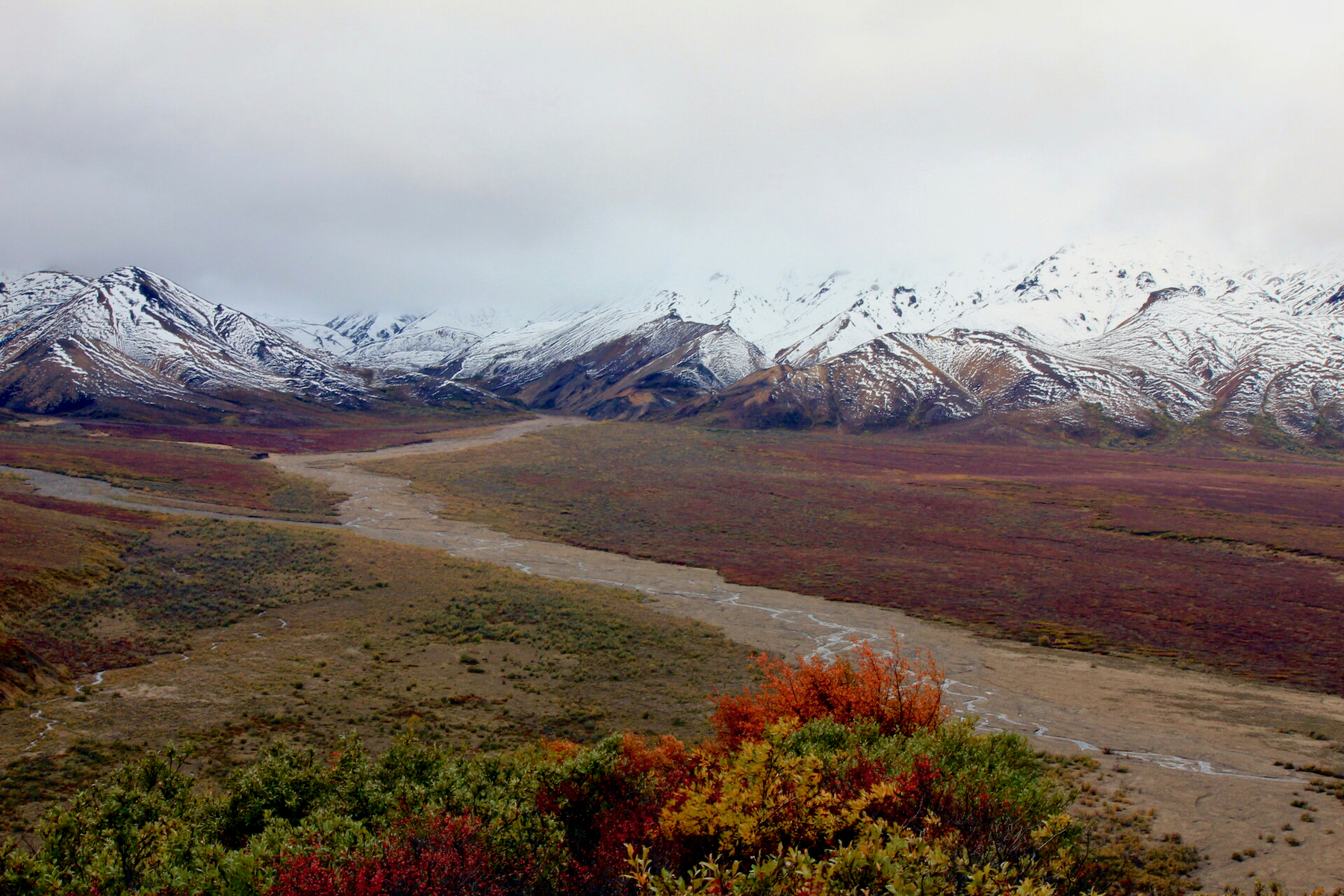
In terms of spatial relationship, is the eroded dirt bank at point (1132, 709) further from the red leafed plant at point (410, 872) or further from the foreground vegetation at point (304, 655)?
the red leafed plant at point (410, 872)

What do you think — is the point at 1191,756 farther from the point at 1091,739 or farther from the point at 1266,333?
the point at 1266,333

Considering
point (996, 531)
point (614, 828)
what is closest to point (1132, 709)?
point (614, 828)

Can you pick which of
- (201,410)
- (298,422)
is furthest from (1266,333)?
(201,410)

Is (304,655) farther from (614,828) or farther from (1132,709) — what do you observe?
(1132,709)

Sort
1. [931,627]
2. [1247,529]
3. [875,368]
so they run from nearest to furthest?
[931,627] → [1247,529] → [875,368]

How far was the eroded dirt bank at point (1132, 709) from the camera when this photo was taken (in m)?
15.1

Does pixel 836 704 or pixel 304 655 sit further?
pixel 304 655

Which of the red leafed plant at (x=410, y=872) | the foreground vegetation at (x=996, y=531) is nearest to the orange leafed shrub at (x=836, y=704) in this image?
the red leafed plant at (x=410, y=872)

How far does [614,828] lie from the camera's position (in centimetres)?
1079

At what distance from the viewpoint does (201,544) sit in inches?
1844

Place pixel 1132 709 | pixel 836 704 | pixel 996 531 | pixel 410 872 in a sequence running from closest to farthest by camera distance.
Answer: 1. pixel 410 872
2. pixel 836 704
3. pixel 1132 709
4. pixel 996 531

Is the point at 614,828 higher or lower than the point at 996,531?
higher

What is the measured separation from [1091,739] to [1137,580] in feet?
93.8

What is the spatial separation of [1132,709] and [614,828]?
21883 mm
